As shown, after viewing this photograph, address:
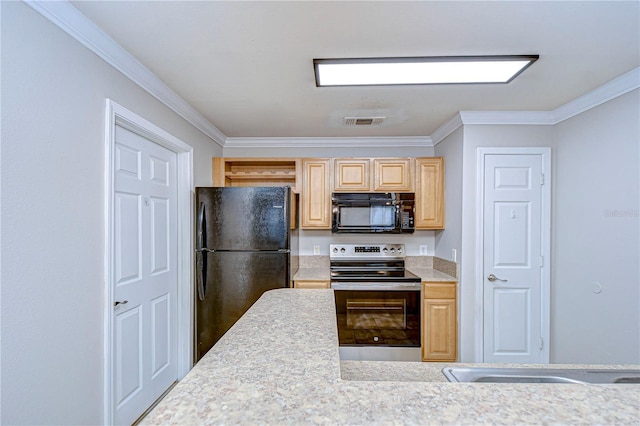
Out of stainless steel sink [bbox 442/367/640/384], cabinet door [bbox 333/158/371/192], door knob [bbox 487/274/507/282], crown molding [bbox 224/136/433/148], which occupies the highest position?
crown molding [bbox 224/136/433/148]

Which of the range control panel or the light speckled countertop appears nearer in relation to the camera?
the light speckled countertop

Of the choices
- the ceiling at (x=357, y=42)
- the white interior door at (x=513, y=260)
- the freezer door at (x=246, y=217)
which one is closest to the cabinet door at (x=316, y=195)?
the freezer door at (x=246, y=217)

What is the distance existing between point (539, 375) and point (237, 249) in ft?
7.31

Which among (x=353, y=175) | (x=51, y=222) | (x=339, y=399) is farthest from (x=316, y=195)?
(x=339, y=399)

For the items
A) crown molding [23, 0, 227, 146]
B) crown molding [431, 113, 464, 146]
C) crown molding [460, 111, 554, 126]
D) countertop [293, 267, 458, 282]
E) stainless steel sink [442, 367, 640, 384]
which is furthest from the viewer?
countertop [293, 267, 458, 282]

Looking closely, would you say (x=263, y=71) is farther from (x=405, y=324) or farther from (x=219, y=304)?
(x=405, y=324)

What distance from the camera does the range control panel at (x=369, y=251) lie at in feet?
11.3

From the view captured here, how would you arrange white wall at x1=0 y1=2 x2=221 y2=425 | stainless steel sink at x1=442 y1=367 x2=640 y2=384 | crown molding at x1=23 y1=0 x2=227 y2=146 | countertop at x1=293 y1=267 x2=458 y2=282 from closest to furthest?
stainless steel sink at x1=442 y1=367 x2=640 y2=384, white wall at x1=0 y1=2 x2=221 y2=425, crown molding at x1=23 y1=0 x2=227 y2=146, countertop at x1=293 y1=267 x2=458 y2=282

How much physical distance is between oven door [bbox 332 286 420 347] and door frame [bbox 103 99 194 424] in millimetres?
1362

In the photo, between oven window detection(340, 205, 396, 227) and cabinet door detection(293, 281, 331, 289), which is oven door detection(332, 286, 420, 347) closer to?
cabinet door detection(293, 281, 331, 289)

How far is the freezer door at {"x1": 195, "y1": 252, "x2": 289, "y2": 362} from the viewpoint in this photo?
106 inches

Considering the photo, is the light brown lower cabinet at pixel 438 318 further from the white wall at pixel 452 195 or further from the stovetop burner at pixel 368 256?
the stovetop burner at pixel 368 256

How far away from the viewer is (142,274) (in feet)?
6.98

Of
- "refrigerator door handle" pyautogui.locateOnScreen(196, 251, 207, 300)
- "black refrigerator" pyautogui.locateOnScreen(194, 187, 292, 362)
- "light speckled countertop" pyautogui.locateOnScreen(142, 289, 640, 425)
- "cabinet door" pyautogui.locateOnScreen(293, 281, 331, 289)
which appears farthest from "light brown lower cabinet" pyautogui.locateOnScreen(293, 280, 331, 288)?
"light speckled countertop" pyautogui.locateOnScreen(142, 289, 640, 425)
